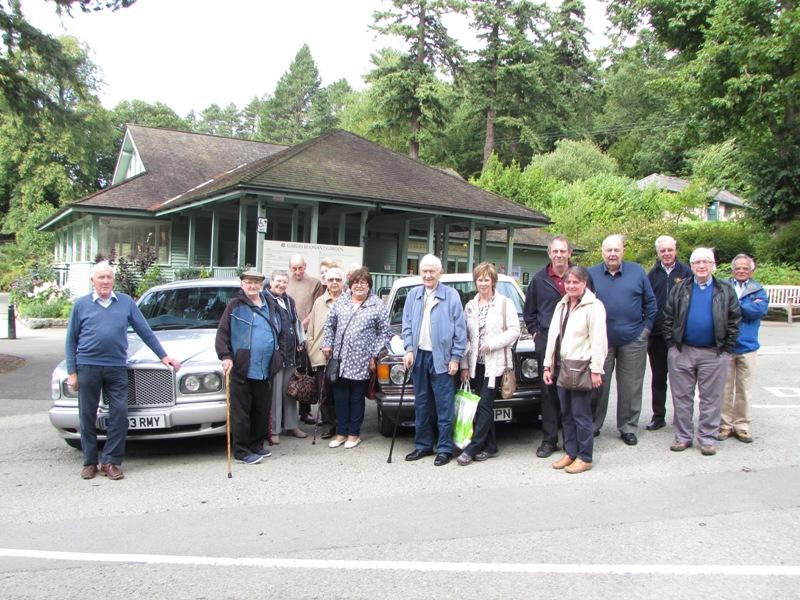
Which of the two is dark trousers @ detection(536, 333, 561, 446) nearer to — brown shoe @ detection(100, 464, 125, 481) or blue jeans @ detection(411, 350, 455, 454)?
Result: blue jeans @ detection(411, 350, 455, 454)

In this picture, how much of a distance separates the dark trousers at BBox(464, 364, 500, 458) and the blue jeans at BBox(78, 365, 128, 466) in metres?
3.02

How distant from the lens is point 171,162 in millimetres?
27438

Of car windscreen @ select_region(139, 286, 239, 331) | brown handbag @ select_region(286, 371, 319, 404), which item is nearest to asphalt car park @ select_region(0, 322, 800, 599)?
brown handbag @ select_region(286, 371, 319, 404)

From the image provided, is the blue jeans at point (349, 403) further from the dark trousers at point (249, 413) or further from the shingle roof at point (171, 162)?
the shingle roof at point (171, 162)

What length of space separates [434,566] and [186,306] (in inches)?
194

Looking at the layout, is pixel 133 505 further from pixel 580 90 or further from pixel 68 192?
pixel 580 90

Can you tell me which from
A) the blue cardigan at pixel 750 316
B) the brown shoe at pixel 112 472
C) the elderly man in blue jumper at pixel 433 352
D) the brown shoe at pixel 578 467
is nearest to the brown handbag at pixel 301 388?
the elderly man in blue jumper at pixel 433 352

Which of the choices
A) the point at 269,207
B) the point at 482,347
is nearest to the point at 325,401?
the point at 482,347

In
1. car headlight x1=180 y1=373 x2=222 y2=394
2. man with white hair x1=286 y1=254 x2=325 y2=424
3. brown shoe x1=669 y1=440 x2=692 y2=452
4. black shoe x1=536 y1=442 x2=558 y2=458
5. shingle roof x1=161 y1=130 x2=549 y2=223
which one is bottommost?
black shoe x1=536 y1=442 x2=558 y2=458

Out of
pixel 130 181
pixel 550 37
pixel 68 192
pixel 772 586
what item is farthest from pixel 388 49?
pixel 772 586

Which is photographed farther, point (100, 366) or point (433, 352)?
point (433, 352)

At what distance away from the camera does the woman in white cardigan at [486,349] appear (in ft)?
19.5

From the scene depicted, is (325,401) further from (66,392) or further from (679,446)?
(679,446)

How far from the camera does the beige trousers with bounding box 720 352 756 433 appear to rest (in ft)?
21.6
